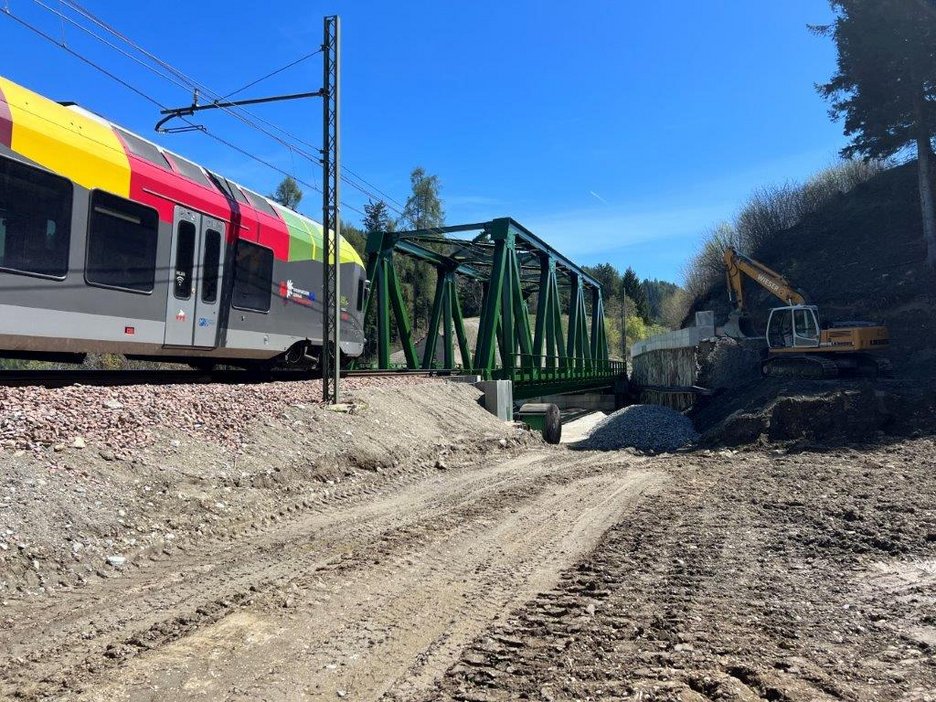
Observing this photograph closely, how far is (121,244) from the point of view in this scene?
320 inches

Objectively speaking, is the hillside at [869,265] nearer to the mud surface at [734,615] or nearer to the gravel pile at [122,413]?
the mud surface at [734,615]

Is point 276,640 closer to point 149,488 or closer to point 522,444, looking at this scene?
point 149,488

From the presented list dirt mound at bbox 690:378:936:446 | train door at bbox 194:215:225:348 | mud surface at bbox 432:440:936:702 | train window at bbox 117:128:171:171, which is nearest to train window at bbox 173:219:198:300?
train door at bbox 194:215:225:348

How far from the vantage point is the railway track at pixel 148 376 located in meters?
8.09

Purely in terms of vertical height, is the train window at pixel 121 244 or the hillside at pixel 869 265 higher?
the hillside at pixel 869 265

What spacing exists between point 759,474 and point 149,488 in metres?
9.06

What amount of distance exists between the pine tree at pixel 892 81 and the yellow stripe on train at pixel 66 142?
31.7 metres

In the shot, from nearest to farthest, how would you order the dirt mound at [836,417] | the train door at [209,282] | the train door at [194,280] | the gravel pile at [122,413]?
the gravel pile at [122,413] < the train door at [194,280] < the train door at [209,282] < the dirt mound at [836,417]

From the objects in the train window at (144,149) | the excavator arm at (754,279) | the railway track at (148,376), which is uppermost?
the excavator arm at (754,279)

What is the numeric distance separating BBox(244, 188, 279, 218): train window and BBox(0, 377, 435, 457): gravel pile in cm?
401

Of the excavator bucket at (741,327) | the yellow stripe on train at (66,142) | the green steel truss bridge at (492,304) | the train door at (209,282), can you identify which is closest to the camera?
the yellow stripe on train at (66,142)

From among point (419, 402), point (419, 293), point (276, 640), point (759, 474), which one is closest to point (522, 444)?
point (419, 402)

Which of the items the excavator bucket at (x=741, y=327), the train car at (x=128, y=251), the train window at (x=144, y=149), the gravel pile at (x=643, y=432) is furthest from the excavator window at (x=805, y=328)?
the train window at (x=144, y=149)

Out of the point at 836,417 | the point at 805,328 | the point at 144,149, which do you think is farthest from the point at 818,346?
the point at 144,149
